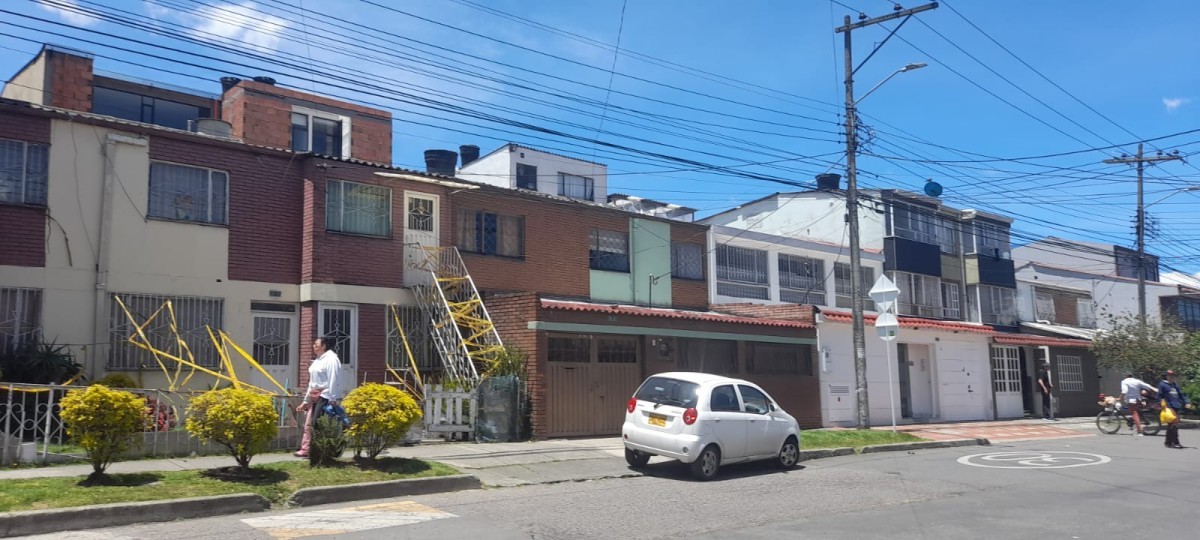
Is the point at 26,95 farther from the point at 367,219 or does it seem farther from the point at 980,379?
the point at 980,379

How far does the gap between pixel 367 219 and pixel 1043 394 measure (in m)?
23.5

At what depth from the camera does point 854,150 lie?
20109 millimetres

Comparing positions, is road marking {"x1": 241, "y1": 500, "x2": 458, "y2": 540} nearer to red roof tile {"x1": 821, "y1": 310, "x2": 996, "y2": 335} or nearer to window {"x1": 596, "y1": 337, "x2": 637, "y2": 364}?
window {"x1": 596, "y1": 337, "x2": 637, "y2": 364}

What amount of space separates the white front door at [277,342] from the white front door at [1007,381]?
887 inches

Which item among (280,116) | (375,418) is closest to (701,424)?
(375,418)

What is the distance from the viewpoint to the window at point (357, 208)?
59.4 feet

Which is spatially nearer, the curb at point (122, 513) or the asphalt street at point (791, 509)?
the curb at point (122, 513)

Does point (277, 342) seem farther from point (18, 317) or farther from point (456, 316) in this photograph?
point (18, 317)

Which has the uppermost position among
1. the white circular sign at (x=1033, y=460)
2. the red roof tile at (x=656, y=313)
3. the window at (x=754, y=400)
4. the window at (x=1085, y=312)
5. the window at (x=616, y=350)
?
the window at (x=1085, y=312)

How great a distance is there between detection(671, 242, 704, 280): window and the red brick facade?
12.0 metres

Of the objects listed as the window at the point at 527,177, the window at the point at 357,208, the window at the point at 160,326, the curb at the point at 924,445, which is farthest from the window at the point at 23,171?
the window at the point at 527,177

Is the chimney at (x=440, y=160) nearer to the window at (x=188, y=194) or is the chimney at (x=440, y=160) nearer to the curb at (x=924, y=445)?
the window at (x=188, y=194)

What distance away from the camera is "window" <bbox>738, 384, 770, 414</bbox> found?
1361 centimetres

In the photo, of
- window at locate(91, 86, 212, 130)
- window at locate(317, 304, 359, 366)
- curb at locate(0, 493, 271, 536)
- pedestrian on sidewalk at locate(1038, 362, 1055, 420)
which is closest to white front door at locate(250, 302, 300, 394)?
window at locate(317, 304, 359, 366)
